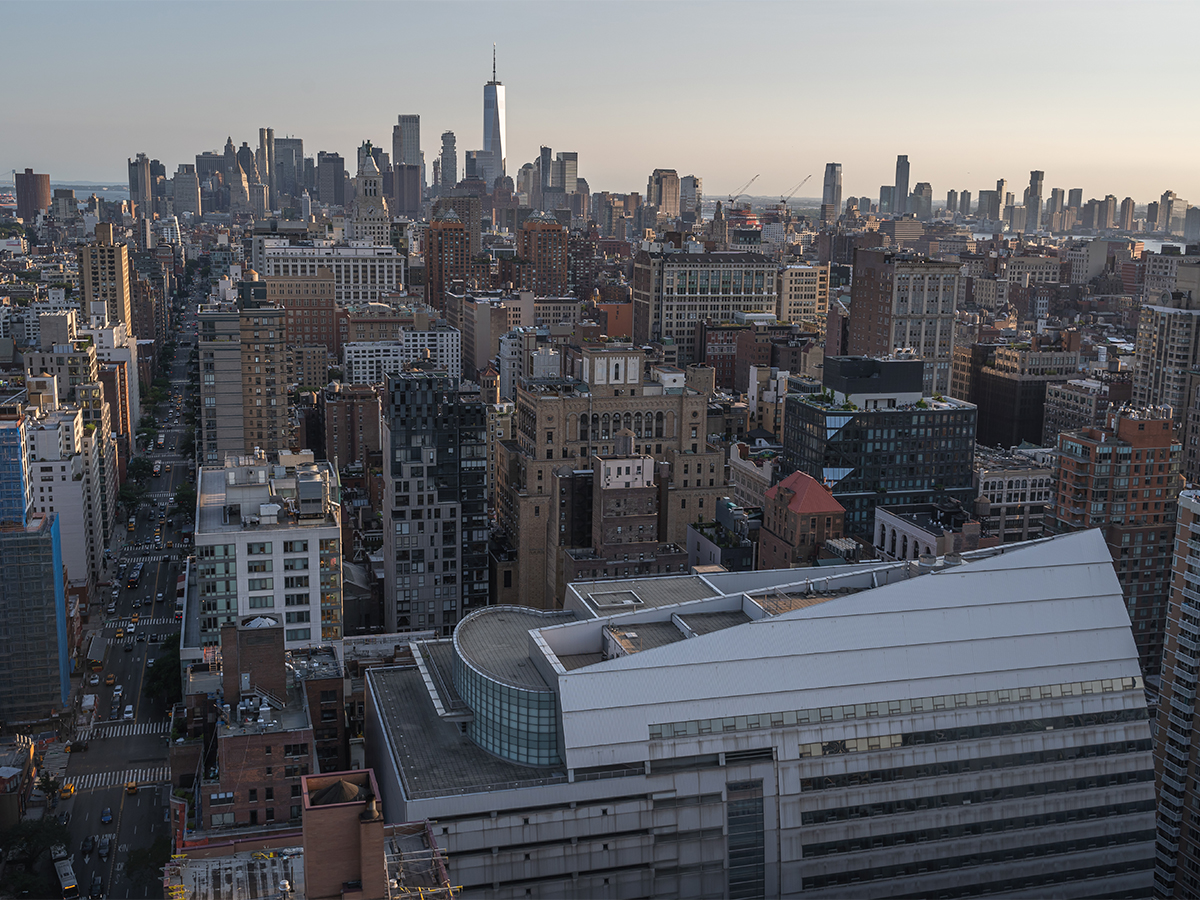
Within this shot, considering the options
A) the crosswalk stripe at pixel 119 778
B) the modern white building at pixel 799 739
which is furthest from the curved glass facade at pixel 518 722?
the crosswalk stripe at pixel 119 778

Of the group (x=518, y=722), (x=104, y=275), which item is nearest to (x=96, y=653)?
(x=518, y=722)

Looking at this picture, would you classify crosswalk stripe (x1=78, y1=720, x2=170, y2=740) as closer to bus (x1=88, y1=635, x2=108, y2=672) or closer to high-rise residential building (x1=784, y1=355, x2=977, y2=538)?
bus (x1=88, y1=635, x2=108, y2=672)

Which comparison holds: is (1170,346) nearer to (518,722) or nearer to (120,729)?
(518,722)

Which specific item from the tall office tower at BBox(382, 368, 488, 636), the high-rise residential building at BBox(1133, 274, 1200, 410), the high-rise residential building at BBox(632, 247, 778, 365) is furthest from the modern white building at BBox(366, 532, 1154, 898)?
the high-rise residential building at BBox(632, 247, 778, 365)

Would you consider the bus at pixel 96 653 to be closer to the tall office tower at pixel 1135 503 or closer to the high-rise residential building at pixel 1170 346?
the tall office tower at pixel 1135 503

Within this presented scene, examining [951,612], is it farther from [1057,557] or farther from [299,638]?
[299,638]
